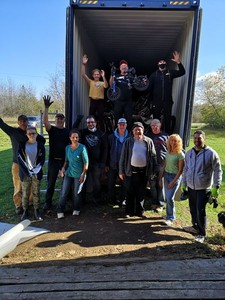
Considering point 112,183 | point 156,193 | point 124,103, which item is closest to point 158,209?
point 156,193

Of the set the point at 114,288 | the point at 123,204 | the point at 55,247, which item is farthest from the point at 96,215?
the point at 114,288

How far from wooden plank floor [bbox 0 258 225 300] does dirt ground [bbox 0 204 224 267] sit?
1.75 ft

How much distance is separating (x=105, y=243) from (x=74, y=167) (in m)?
1.69

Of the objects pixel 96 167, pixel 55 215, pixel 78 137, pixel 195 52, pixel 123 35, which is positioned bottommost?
pixel 55 215

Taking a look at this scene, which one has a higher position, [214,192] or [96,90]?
→ [96,90]

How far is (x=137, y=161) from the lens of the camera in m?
5.33

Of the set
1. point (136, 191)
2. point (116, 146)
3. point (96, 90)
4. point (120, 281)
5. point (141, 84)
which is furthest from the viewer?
point (141, 84)

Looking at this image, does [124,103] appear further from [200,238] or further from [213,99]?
[213,99]

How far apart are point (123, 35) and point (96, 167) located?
12.9 feet

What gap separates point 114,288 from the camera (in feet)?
8.95

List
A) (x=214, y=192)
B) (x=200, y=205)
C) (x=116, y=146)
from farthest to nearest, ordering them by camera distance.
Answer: (x=116, y=146) < (x=200, y=205) < (x=214, y=192)

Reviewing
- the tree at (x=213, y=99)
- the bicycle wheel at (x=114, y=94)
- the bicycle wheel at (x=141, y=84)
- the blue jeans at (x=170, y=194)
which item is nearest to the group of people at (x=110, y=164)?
the blue jeans at (x=170, y=194)

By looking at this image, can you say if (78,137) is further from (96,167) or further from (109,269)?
(109,269)

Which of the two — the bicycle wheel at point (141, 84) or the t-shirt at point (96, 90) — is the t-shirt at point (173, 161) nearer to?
the bicycle wheel at point (141, 84)
